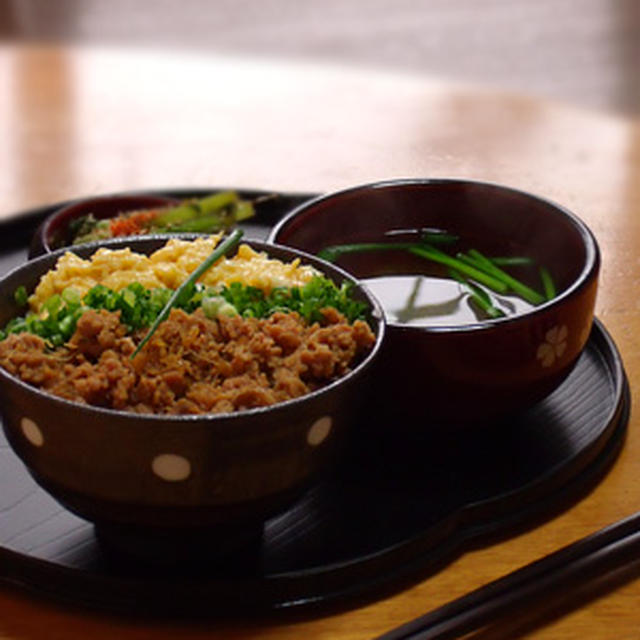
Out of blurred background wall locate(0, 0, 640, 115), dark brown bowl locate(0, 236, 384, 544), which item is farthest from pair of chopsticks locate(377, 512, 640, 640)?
blurred background wall locate(0, 0, 640, 115)

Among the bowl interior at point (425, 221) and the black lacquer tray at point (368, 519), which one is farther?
the bowl interior at point (425, 221)

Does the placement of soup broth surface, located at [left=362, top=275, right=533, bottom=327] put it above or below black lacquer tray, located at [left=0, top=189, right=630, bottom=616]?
above

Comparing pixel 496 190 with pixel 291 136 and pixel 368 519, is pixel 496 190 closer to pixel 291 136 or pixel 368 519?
pixel 368 519

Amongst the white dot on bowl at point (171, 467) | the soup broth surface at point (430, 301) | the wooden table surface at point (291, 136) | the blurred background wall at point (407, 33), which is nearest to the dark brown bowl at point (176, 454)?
the white dot on bowl at point (171, 467)

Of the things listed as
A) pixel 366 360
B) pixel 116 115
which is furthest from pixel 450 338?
pixel 116 115

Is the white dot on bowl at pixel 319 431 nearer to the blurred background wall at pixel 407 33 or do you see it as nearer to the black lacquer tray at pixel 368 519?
the black lacquer tray at pixel 368 519

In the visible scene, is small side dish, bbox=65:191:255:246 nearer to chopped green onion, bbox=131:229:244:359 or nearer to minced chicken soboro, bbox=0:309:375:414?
chopped green onion, bbox=131:229:244:359

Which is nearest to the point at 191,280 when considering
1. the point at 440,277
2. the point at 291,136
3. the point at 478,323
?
the point at 478,323

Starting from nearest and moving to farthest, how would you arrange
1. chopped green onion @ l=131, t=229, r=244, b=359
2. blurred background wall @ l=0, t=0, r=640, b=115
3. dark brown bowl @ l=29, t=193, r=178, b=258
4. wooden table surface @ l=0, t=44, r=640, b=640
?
chopped green onion @ l=131, t=229, r=244, b=359
dark brown bowl @ l=29, t=193, r=178, b=258
wooden table surface @ l=0, t=44, r=640, b=640
blurred background wall @ l=0, t=0, r=640, b=115
